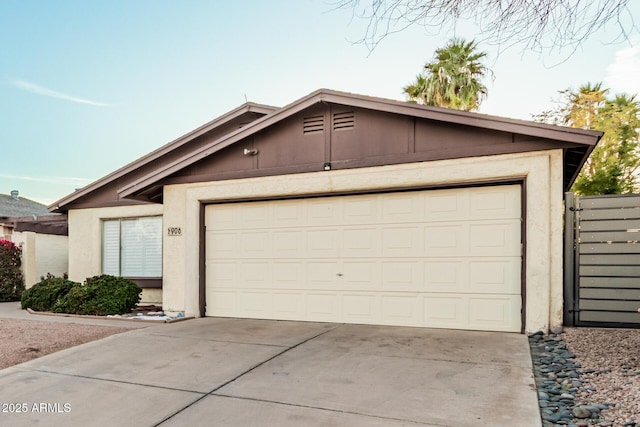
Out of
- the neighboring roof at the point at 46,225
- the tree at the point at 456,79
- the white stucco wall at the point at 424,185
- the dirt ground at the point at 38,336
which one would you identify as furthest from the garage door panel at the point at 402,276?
the tree at the point at 456,79

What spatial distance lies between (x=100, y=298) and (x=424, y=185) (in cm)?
742

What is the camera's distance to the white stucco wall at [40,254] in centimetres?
1276

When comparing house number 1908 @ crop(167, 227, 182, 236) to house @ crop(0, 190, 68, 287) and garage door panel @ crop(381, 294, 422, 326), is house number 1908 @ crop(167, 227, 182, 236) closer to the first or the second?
garage door panel @ crop(381, 294, 422, 326)

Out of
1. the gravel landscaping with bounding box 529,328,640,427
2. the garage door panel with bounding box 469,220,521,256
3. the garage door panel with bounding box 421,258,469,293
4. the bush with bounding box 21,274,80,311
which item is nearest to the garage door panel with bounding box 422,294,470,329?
the garage door panel with bounding box 421,258,469,293

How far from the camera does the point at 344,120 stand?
25.1 feet

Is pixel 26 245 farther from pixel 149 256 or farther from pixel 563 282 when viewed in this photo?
pixel 563 282

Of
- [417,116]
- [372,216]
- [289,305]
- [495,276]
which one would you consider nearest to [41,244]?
[289,305]

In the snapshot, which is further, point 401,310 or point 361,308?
point 361,308

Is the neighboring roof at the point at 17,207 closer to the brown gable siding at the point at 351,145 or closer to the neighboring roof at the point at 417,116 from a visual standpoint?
the neighboring roof at the point at 417,116

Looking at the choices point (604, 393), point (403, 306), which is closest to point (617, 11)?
point (604, 393)

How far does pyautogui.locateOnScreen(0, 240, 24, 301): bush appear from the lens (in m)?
12.4

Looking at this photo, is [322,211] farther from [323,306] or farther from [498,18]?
[498,18]

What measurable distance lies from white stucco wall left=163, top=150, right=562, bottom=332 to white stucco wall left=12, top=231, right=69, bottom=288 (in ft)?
22.5

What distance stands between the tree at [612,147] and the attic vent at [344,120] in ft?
39.6
